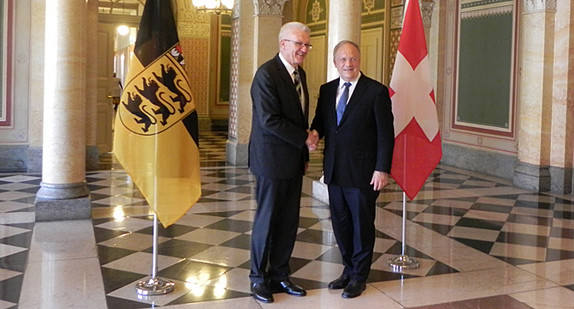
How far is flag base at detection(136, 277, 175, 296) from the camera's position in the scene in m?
4.19

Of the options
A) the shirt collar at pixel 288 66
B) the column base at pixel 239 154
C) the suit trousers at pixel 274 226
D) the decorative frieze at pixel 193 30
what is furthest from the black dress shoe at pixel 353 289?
the decorative frieze at pixel 193 30

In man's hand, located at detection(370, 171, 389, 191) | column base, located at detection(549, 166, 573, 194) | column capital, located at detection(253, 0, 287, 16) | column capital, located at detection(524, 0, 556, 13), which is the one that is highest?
column capital, located at detection(253, 0, 287, 16)

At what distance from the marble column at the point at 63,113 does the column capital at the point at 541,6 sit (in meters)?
5.82

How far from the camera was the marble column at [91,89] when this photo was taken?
387 inches

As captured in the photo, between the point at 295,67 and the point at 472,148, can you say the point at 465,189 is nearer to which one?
the point at 472,148

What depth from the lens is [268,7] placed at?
10.5m

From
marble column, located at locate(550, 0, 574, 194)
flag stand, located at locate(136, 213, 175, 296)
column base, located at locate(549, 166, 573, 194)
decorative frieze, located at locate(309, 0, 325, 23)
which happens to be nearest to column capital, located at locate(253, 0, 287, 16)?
marble column, located at locate(550, 0, 574, 194)

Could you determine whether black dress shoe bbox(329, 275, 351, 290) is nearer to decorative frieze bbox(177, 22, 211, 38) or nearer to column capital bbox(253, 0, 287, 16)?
column capital bbox(253, 0, 287, 16)

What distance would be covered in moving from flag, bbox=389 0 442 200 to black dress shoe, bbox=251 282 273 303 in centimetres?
149

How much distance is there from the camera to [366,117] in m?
4.17

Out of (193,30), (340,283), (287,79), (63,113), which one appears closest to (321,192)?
(63,113)

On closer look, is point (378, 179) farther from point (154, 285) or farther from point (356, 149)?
point (154, 285)

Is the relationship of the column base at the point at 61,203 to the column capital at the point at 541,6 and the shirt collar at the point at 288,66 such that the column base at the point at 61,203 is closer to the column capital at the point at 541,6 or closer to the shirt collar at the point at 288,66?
the shirt collar at the point at 288,66

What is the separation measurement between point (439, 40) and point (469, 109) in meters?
1.39
